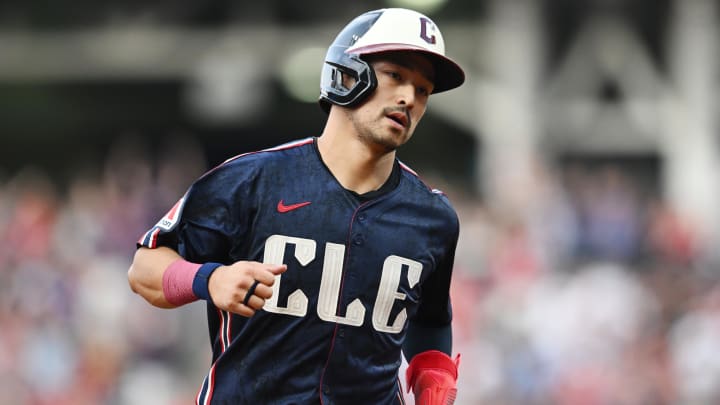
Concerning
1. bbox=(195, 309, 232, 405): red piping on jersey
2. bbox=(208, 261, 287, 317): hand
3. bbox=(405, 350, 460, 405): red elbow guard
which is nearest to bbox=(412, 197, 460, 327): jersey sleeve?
bbox=(405, 350, 460, 405): red elbow guard

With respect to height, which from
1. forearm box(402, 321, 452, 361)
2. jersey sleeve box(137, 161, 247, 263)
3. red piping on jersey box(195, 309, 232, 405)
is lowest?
red piping on jersey box(195, 309, 232, 405)

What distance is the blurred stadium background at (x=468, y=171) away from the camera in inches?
476

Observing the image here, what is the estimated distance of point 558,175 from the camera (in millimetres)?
17312

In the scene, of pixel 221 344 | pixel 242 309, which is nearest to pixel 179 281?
pixel 242 309

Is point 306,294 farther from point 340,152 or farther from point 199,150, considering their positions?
point 199,150

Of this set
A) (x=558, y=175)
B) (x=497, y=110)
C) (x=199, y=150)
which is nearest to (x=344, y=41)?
(x=558, y=175)

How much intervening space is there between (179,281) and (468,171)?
57.6 ft

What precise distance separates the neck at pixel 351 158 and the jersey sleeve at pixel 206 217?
13.8 inches

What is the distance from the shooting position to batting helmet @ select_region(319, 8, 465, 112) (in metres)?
4.66

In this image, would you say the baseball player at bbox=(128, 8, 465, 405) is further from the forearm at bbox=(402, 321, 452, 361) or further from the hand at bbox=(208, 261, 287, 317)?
the forearm at bbox=(402, 321, 452, 361)

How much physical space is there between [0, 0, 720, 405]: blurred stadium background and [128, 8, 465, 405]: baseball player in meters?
6.73

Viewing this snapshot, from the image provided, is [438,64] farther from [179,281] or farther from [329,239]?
[179,281]

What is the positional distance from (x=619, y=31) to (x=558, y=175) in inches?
155

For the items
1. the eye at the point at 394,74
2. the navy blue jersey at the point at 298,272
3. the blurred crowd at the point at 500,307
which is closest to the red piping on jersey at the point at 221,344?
the navy blue jersey at the point at 298,272
